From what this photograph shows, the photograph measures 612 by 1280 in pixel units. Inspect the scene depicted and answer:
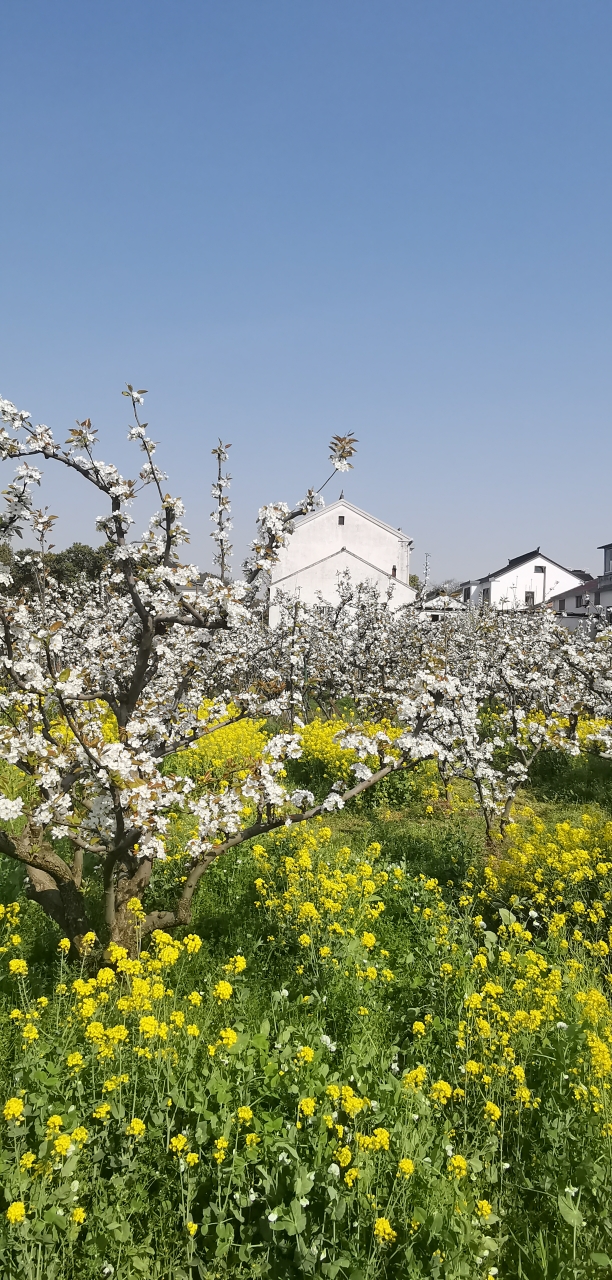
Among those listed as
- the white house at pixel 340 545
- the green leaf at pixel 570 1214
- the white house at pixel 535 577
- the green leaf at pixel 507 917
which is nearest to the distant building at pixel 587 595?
the white house at pixel 535 577

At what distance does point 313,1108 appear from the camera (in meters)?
3.44

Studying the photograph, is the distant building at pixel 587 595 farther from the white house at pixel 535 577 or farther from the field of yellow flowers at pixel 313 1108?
the field of yellow flowers at pixel 313 1108

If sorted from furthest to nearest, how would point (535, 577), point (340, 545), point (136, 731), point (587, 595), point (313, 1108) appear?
point (535, 577) < point (587, 595) < point (340, 545) < point (136, 731) < point (313, 1108)

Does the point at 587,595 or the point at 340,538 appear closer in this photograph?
the point at 340,538

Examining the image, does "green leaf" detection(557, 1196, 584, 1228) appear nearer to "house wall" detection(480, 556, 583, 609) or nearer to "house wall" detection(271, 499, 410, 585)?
"house wall" detection(271, 499, 410, 585)

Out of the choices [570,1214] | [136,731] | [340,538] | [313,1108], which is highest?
[340,538]

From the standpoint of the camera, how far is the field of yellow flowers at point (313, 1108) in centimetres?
309

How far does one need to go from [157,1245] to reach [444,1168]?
5.07 feet

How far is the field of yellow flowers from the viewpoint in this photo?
122 inches

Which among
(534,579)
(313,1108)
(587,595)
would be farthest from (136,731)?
(534,579)

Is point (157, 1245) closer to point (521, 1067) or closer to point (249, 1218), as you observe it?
point (249, 1218)

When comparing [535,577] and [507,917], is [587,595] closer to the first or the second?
[535,577]

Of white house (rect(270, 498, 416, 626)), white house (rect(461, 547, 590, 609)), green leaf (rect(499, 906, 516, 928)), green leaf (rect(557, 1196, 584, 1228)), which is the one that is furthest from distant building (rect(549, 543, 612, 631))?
green leaf (rect(557, 1196, 584, 1228))

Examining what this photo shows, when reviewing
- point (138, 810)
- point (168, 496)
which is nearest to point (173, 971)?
point (138, 810)
